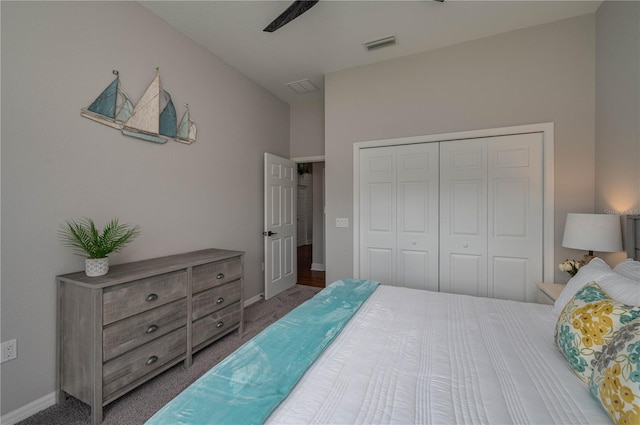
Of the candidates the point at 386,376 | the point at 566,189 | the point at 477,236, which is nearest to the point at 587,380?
the point at 386,376

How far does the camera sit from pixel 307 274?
4.86m

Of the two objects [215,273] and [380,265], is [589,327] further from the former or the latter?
[215,273]

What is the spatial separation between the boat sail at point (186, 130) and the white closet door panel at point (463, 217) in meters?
2.60

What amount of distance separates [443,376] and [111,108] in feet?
8.63

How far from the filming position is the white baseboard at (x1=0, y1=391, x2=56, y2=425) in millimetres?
1428

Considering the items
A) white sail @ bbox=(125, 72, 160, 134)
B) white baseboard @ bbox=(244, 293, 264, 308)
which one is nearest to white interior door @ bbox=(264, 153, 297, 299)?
white baseboard @ bbox=(244, 293, 264, 308)

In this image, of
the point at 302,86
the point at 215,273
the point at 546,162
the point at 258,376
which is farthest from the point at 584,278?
the point at 302,86

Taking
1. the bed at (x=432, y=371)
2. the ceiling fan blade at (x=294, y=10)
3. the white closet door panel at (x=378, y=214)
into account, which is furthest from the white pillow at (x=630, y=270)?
the ceiling fan blade at (x=294, y=10)

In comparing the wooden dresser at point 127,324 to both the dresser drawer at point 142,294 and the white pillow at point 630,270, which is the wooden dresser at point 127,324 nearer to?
the dresser drawer at point 142,294

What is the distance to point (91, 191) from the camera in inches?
70.9

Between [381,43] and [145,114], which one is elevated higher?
[381,43]

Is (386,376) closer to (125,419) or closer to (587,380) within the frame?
(587,380)

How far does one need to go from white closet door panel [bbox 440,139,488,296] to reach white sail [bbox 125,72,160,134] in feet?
9.12

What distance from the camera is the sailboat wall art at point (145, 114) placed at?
1.86 meters
